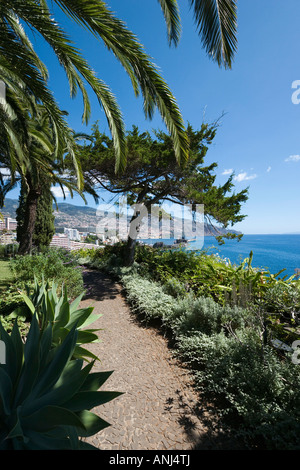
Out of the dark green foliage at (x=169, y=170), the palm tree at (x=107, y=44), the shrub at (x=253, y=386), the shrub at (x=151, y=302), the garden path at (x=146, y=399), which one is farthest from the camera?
the dark green foliage at (x=169, y=170)

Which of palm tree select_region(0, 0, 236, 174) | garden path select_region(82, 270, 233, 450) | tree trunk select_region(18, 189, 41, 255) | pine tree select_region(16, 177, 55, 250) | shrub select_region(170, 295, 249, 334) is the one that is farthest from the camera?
pine tree select_region(16, 177, 55, 250)

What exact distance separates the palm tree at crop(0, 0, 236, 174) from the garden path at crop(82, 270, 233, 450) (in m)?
4.20

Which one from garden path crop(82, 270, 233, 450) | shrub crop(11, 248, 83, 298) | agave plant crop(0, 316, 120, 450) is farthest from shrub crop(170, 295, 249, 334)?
shrub crop(11, 248, 83, 298)

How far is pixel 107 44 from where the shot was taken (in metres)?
3.15

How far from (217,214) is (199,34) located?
464cm

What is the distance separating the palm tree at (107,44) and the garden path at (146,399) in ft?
13.8

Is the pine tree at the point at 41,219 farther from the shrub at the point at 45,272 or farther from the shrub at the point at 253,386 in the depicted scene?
the shrub at the point at 253,386

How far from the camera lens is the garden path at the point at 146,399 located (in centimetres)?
177

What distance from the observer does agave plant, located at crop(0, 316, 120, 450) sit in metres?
1.12

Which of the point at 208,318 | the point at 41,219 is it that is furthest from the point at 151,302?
the point at 41,219

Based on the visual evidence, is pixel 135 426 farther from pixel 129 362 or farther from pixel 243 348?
pixel 243 348

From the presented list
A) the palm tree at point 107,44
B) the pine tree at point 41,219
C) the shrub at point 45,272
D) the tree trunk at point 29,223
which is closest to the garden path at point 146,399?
the shrub at point 45,272

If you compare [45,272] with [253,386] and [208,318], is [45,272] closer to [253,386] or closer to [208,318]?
[208,318]

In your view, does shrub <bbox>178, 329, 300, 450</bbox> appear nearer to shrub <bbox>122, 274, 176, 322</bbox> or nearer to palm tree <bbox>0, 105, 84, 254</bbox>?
shrub <bbox>122, 274, 176, 322</bbox>
